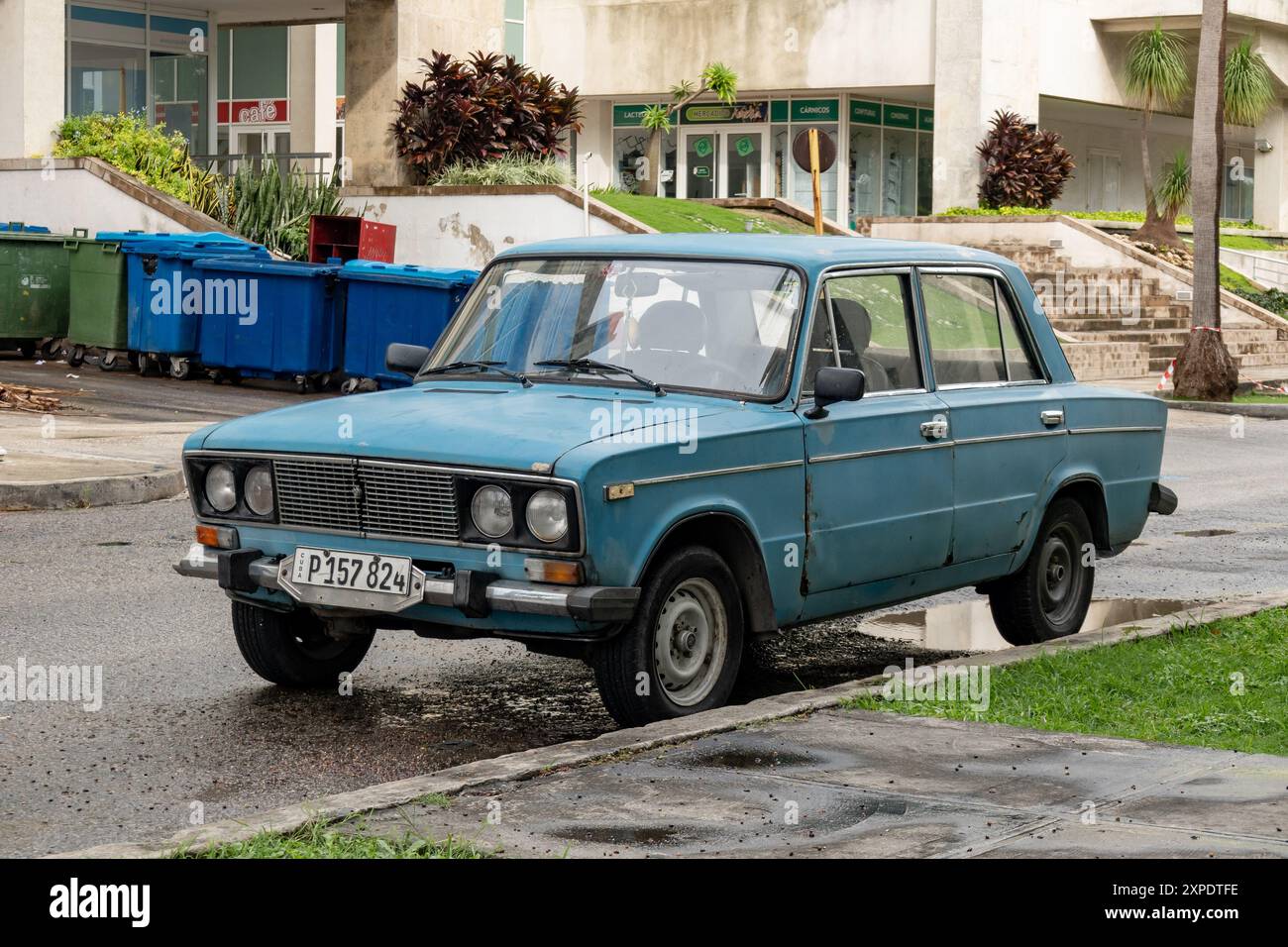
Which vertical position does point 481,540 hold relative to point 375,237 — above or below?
below

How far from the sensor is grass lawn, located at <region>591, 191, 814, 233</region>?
3178cm

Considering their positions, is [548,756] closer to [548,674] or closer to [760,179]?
[548,674]

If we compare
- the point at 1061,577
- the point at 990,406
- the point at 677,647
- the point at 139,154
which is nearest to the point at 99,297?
the point at 139,154

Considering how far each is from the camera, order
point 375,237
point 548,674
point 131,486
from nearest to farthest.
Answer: point 548,674
point 131,486
point 375,237

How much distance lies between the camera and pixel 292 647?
23.8 ft

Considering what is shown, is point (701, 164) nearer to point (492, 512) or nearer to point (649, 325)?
point (649, 325)

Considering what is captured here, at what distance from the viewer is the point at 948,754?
586 cm

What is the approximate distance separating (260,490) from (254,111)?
119 feet

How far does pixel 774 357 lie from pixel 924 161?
41.1 meters

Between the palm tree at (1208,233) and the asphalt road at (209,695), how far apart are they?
47.3 feet

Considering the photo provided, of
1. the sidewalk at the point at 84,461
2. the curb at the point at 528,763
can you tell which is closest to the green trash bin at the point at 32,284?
the sidewalk at the point at 84,461

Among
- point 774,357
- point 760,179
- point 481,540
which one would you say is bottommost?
point 481,540

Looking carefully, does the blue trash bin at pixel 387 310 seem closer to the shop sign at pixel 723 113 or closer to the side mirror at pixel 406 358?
the side mirror at pixel 406 358
